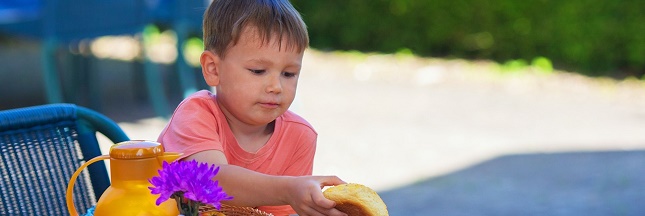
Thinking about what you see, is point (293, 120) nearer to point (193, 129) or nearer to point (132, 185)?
point (193, 129)

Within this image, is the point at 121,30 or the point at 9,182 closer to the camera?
the point at 9,182

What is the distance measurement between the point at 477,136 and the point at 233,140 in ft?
14.3

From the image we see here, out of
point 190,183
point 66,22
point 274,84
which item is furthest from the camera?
point 66,22

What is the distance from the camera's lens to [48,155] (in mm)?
1966

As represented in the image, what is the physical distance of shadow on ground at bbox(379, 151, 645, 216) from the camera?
456 cm

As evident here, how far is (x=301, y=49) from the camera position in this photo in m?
1.75

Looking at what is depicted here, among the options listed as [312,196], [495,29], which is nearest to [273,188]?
[312,196]

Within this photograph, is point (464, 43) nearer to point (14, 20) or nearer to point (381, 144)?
point (381, 144)

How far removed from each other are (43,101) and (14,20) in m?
1.60

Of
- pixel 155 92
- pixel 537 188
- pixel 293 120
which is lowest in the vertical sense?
pixel 537 188

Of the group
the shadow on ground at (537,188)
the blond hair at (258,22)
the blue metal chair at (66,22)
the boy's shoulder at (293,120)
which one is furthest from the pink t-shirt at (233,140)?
the blue metal chair at (66,22)

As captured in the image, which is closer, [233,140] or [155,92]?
[233,140]

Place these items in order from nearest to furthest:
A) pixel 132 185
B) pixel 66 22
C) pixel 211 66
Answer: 1. pixel 132 185
2. pixel 211 66
3. pixel 66 22

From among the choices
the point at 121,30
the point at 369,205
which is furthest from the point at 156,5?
the point at 369,205
